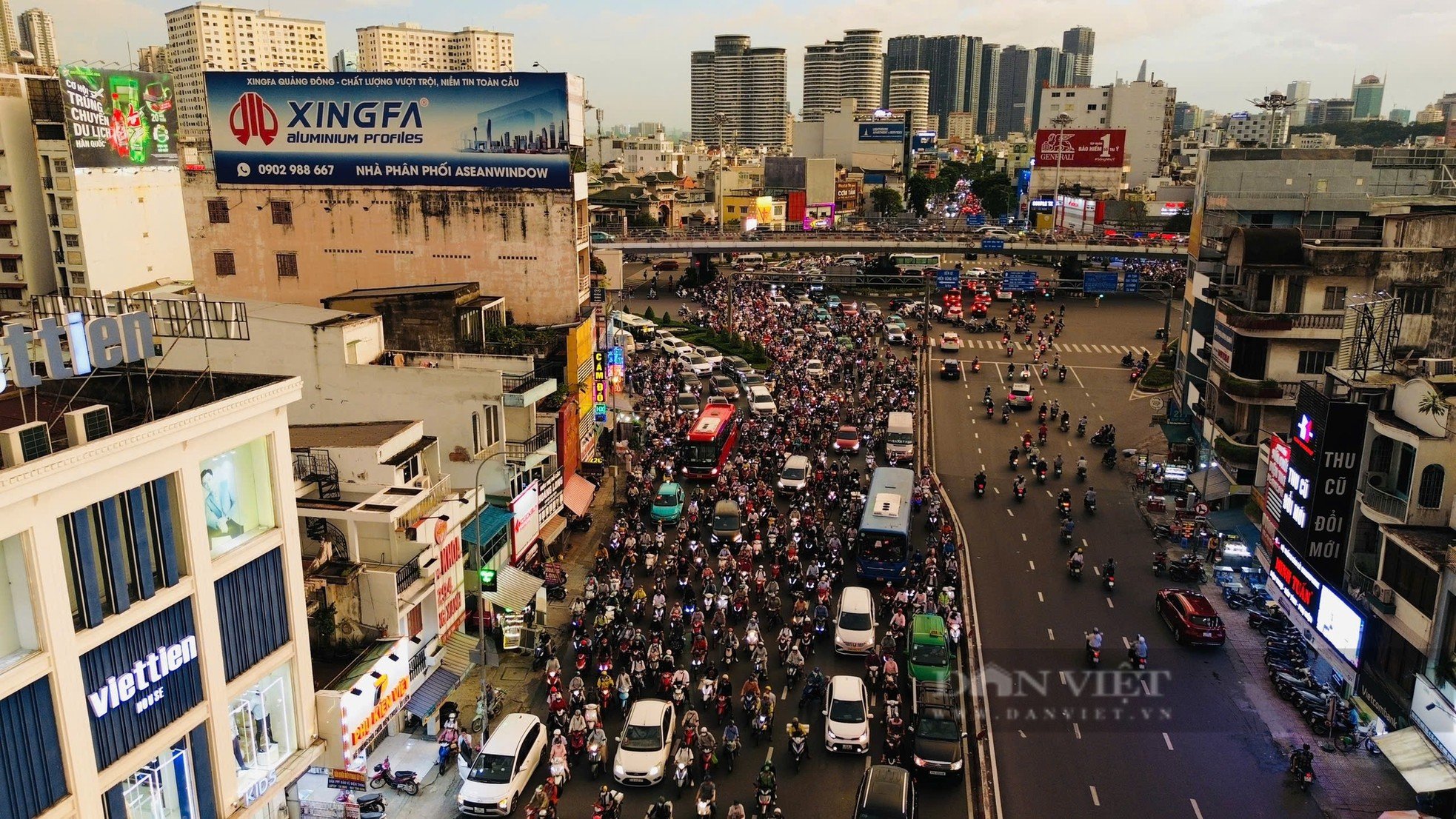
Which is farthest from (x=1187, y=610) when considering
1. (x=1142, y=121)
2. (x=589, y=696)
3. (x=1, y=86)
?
(x=1142, y=121)

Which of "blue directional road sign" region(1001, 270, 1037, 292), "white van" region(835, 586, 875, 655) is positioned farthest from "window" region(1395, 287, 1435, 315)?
"blue directional road sign" region(1001, 270, 1037, 292)

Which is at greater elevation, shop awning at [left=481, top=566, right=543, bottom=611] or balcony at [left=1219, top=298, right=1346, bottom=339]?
balcony at [left=1219, top=298, right=1346, bottom=339]

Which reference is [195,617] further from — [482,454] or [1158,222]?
[1158,222]

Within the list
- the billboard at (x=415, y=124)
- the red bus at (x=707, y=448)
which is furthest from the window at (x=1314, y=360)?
the billboard at (x=415, y=124)

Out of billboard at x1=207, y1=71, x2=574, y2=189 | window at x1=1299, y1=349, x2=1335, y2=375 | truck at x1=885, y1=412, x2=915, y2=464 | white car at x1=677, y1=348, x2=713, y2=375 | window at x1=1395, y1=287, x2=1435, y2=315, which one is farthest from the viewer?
white car at x1=677, y1=348, x2=713, y2=375

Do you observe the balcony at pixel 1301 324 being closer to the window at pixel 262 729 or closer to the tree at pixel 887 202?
the window at pixel 262 729

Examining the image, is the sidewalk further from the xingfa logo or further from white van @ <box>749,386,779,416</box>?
the xingfa logo
